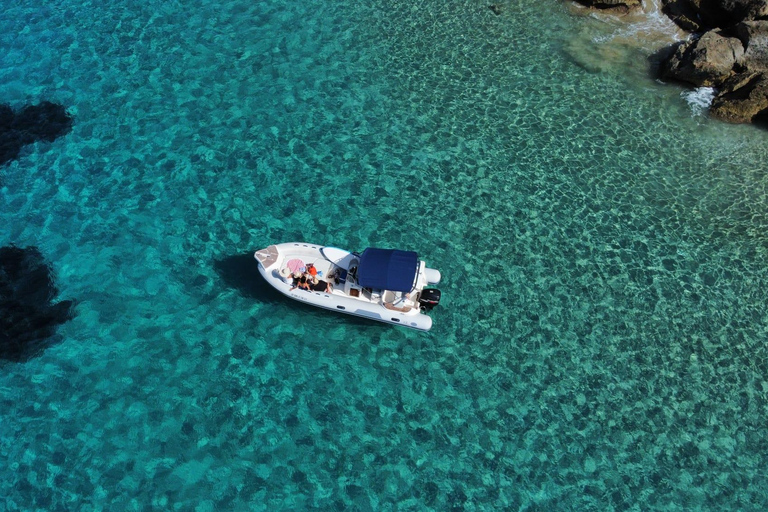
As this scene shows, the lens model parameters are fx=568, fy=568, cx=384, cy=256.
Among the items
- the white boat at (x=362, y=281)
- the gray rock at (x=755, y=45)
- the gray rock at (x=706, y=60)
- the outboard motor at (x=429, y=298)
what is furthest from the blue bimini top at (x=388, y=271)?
the gray rock at (x=755, y=45)

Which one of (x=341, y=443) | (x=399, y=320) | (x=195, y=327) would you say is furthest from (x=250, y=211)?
(x=341, y=443)

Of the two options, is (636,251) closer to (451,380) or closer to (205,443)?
(451,380)

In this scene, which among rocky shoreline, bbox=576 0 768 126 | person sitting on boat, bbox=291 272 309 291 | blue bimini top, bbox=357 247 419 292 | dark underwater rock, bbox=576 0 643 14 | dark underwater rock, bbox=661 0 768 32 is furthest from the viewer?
dark underwater rock, bbox=576 0 643 14

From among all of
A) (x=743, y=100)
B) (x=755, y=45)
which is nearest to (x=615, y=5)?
(x=755, y=45)

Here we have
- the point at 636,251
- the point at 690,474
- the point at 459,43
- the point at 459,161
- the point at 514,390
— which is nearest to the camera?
the point at 690,474

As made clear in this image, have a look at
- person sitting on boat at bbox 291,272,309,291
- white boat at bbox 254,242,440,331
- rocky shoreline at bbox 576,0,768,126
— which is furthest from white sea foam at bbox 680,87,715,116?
person sitting on boat at bbox 291,272,309,291

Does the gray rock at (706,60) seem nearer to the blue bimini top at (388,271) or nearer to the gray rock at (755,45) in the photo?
the gray rock at (755,45)

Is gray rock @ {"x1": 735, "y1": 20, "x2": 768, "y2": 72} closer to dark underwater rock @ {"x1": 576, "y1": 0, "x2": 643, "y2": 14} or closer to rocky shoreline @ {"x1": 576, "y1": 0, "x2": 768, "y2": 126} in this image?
rocky shoreline @ {"x1": 576, "y1": 0, "x2": 768, "y2": 126}
